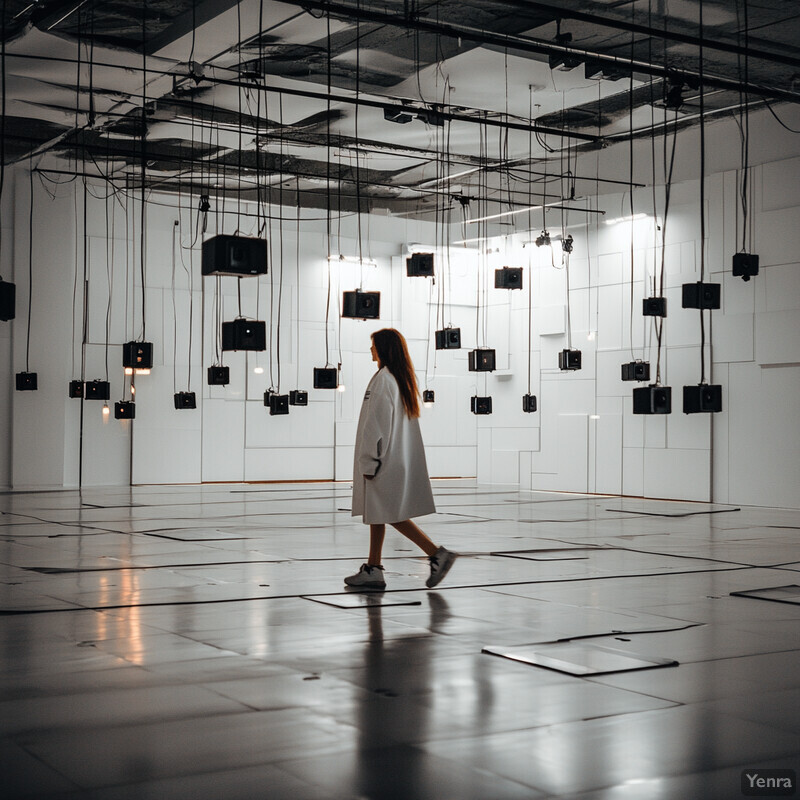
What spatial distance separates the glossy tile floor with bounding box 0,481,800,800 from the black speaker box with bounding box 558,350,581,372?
7.36 meters

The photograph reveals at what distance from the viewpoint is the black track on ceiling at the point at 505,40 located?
938 centimetres

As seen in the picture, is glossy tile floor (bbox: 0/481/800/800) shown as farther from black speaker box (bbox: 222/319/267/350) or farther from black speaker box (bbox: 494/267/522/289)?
black speaker box (bbox: 494/267/522/289)

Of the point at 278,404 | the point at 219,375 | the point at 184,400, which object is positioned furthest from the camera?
the point at 184,400

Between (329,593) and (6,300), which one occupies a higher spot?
(6,300)

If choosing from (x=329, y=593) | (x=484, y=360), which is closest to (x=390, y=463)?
(x=329, y=593)

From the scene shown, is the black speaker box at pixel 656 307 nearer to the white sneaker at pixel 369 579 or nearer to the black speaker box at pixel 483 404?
the black speaker box at pixel 483 404

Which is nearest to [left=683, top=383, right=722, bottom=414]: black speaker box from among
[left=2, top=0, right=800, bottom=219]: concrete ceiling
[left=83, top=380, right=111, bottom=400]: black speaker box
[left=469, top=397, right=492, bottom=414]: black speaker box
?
[left=2, top=0, right=800, bottom=219]: concrete ceiling

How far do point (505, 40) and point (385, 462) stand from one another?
18.8 feet

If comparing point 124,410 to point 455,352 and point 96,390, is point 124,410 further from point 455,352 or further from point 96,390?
point 455,352

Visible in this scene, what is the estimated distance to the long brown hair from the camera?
21.7ft

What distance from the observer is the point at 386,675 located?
4.27 metres

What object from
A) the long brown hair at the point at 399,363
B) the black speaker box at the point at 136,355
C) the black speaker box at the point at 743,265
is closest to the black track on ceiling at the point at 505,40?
the black speaker box at the point at 743,265

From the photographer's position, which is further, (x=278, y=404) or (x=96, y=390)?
(x=278, y=404)

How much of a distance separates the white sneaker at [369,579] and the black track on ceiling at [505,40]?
4.93 m
